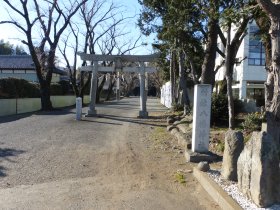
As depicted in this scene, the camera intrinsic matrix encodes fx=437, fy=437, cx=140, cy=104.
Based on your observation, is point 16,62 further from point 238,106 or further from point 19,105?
point 238,106

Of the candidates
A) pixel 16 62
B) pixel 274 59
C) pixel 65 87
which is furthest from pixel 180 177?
pixel 16 62

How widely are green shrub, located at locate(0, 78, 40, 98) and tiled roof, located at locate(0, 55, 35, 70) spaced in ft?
64.5

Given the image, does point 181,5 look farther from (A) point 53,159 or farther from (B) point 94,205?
(B) point 94,205

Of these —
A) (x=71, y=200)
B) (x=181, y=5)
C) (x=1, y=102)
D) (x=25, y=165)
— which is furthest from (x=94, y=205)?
(x=1, y=102)

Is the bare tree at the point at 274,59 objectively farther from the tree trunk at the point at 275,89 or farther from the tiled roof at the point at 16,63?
the tiled roof at the point at 16,63

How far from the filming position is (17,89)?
28141 millimetres

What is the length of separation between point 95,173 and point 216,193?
3.13 m

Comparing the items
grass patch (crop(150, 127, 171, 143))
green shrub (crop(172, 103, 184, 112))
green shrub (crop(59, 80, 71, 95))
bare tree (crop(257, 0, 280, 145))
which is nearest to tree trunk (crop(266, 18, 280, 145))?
bare tree (crop(257, 0, 280, 145))

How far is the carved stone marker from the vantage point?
10273mm

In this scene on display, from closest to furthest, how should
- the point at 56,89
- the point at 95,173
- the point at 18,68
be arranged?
the point at 95,173
the point at 56,89
the point at 18,68

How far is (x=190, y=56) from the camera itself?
69.3 feet

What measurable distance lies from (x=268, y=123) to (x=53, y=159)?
16.9 ft

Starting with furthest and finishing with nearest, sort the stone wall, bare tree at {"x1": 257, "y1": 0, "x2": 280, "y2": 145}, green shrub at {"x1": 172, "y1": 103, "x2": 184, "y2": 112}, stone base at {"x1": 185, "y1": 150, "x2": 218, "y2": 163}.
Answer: green shrub at {"x1": 172, "y1": 103, "x2": 184, "y2": 112}, the stone wall, stone base at {"x1": 185, "y1": 150, "x2": 218, "y2": 163}, bare tree at {"x1": 257, "y1": 0, "x2": 280, "y2": 145}

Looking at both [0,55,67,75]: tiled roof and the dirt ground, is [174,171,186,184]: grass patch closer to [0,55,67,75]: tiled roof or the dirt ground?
the dirt ground
